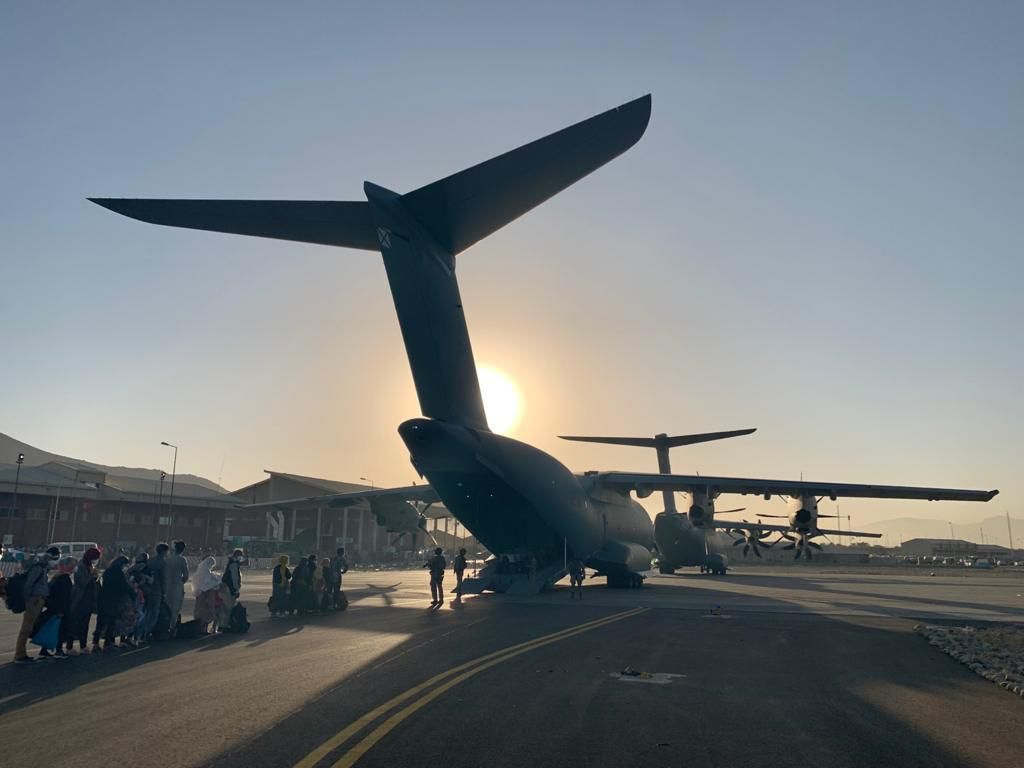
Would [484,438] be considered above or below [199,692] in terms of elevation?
above

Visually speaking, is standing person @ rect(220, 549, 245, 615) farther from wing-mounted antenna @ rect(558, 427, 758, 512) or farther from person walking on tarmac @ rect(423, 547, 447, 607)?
wing-mounted antenna @ rect(558, 427, 758, 512)

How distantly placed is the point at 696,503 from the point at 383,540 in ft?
215

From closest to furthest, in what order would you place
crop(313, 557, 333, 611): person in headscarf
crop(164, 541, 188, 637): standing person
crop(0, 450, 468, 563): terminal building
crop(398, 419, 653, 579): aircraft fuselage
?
crop(164, 541, 188, 637): standing person, crop(313, 557, 333, 611): person in headscarf, crop(398, 419, 653, 579): aircraft fuselage, crop(0, 450, 468, 563): terminal building

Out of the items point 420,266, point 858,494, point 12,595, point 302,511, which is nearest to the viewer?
point 12,595

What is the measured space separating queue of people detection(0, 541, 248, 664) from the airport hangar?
36850 millimetres

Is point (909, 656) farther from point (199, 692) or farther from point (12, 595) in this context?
point (12, 595)

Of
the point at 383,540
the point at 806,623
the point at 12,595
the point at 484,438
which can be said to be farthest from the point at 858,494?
the point at 383,540

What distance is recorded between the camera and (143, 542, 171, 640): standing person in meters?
13.6

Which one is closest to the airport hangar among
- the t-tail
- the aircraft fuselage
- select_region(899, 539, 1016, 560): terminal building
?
the aircraft fuselage

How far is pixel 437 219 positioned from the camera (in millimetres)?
16453

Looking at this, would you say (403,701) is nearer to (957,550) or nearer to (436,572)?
(436,572)

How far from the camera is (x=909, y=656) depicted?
12539 mm

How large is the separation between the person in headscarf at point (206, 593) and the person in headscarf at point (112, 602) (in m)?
1.71

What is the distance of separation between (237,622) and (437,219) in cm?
944
